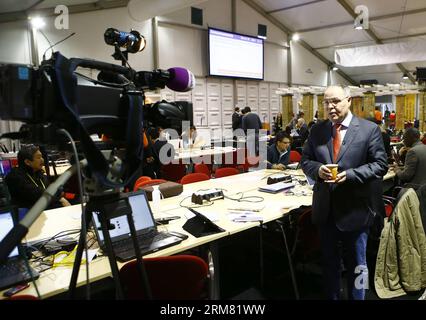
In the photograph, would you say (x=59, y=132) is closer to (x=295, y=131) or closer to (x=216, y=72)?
(x=295, y=131)

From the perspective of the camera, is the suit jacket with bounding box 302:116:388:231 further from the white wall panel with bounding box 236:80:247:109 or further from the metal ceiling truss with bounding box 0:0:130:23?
the white wall panel with bounding box 236:80:247:109

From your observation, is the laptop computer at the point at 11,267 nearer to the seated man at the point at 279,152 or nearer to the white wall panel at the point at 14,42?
the seated man at the point at 279,152

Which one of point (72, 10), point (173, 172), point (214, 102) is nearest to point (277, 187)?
point (173, 172)

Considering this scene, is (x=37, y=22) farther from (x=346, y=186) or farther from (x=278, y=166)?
(x=346, y=186)

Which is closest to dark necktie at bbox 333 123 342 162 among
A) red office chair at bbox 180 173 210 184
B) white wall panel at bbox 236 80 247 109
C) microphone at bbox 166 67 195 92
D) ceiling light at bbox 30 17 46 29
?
microphone at bbox 166 67 195 92

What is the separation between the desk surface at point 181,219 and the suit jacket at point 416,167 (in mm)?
1074

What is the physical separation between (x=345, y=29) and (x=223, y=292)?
11.2 m

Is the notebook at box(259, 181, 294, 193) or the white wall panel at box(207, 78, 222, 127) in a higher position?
the white wall panel at box(207, 78, 222, 127)

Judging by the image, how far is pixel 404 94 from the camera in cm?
854

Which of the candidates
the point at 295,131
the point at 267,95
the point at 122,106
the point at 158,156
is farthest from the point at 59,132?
the point at 267,95

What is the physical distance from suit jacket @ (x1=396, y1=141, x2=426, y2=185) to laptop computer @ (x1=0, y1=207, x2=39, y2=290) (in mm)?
3461

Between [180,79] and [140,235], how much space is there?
1269mm

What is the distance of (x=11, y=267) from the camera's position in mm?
1729

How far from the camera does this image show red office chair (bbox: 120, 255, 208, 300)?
1.63 meters
